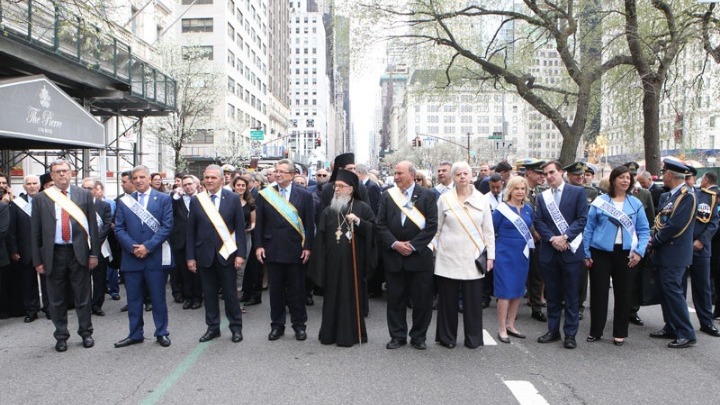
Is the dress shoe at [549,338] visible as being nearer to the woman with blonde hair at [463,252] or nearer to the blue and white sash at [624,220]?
the woman with blonde hair at [463,252]

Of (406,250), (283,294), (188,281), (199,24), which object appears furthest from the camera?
(199,24)

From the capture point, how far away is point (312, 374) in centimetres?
541

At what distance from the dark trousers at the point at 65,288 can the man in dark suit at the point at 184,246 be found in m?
2.29

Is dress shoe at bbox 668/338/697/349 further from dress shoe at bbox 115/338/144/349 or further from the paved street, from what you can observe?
dress shoe at bbox 115/338/144/349

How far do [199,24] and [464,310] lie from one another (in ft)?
200

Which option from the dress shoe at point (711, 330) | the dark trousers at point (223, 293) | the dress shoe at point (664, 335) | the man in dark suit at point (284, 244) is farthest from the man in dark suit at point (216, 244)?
the dress shoe at point (711, 330)

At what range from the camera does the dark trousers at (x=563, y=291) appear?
253 inches

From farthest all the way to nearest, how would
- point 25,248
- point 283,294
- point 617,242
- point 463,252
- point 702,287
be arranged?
point 25,248, point 702,287, point 283,294, point 617,242, point 463,252

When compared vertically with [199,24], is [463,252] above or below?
below

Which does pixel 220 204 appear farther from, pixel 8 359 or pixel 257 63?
pixel 257 63

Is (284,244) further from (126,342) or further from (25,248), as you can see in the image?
(25,248)

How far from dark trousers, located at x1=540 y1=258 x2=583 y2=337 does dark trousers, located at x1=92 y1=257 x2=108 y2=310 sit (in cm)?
615

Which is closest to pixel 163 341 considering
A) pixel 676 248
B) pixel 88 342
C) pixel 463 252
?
pixel 88 342

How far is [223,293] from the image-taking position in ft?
22.0
